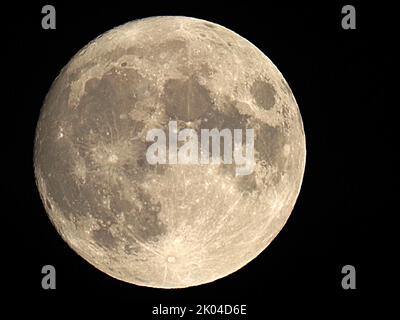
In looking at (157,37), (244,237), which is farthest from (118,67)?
(244,237)

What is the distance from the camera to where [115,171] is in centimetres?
502

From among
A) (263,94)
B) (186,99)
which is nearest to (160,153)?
(186,99)

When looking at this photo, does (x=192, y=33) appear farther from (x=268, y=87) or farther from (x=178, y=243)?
(x=178, y=243)

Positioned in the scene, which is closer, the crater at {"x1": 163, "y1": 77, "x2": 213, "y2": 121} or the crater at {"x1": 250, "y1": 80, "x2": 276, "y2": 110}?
the crater at {"x1": 163, "y1": 77, "x2": 213, "y2": 121}

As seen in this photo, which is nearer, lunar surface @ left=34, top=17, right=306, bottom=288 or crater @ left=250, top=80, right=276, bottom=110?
lunar surface @ left=34, top=17, right=306, bottom=288

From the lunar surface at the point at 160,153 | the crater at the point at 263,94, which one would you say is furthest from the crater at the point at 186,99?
the crater at the point at 263,94

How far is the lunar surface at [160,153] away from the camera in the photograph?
4.99 m

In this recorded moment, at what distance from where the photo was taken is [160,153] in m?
4.95

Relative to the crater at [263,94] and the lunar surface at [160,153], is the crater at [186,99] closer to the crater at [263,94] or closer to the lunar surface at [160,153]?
the lunar surface at [160,153]

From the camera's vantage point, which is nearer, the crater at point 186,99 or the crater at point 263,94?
the crater at point 186,99

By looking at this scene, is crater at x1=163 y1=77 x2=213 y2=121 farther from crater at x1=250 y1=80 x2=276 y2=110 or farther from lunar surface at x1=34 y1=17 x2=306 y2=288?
crater at x1=250 y1=80 x2=276 y2=110

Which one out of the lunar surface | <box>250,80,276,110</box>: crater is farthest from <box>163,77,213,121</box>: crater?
<box>250,80,276,110</box>: crater

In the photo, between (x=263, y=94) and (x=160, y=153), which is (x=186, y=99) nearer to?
(x=160, y=153)

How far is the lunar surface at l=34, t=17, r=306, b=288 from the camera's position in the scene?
499cm
